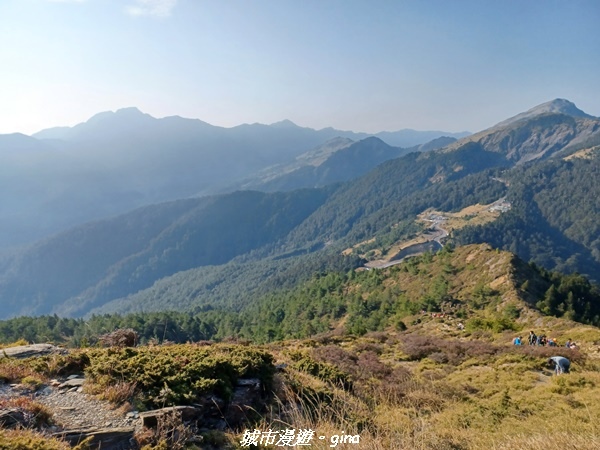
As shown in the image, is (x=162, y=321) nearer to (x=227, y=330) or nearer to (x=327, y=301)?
(x=227, y=330)

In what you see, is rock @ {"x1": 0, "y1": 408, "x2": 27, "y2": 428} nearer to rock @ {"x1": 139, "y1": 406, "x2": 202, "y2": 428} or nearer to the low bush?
the low bush

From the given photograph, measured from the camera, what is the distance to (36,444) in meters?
5.92

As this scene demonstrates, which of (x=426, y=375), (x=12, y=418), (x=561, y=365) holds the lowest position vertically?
(x=426, y=375)

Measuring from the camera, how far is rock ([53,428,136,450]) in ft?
22.2

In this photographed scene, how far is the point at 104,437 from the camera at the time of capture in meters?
6.83

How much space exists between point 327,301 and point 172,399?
74584 mm

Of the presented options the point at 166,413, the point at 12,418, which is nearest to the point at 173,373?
the point at 166,413

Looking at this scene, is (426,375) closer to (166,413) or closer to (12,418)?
(166,413)

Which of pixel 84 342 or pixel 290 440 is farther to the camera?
pixel 84 342

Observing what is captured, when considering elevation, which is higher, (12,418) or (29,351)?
(12,418)

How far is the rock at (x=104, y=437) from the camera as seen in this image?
675 centimetres

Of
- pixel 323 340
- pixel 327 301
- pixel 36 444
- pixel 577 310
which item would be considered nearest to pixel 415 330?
pixel 323 340

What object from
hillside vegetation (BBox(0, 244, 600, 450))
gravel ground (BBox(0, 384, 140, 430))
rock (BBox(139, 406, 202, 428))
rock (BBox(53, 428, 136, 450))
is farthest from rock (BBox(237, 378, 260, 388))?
rock (BBox(53, 428, 136, 450))

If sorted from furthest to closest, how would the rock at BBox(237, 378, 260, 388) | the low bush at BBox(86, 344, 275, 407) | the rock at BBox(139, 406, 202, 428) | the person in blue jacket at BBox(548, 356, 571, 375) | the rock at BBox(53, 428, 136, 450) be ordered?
the person in blue jacket at BBox(548, 356, 571, 375)
the rock at BBox(237, 378, 260, 388)
the low bush at BBox(86, 344, 275, 407)
the rock at BBox(139, 406, 202, 428)
the rock at BBox(53, 428, 136, 450)
